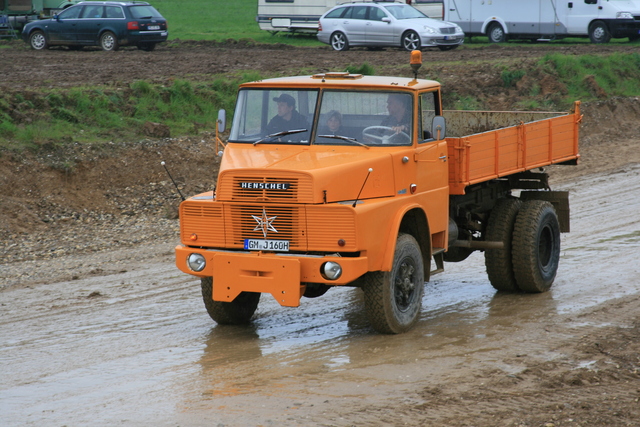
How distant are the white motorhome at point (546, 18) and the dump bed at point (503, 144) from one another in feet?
66.6

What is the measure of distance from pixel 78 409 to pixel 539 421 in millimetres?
3119

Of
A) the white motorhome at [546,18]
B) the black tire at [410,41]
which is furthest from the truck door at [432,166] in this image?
the white motorhome at [546,18]

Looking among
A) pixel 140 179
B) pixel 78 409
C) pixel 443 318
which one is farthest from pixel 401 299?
pixel 140 179

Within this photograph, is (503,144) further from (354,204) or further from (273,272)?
(273,272)

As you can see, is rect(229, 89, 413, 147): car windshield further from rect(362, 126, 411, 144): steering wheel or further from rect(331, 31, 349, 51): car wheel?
rect(331, 31, 349, 51): car wheel

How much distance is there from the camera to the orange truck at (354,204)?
7.42 meters

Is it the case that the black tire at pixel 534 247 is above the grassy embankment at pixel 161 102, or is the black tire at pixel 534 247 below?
below

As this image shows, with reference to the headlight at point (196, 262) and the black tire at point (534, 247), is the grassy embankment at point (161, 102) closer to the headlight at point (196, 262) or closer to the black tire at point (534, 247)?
the headlight at point (196, 262)

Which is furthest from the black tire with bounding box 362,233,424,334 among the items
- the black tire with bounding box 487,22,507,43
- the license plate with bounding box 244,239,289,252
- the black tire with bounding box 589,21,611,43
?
the black tire with bounding box 487,22,507,43

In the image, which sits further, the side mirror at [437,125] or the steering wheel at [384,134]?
the side mirror at [437,125]

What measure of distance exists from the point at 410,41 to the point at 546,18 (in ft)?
18.9

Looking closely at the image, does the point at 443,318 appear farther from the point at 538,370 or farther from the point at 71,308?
the point at 71,308

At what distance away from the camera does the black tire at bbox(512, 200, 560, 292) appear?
970 centimetres

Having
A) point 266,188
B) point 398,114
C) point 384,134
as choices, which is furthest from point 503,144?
point 266,188
